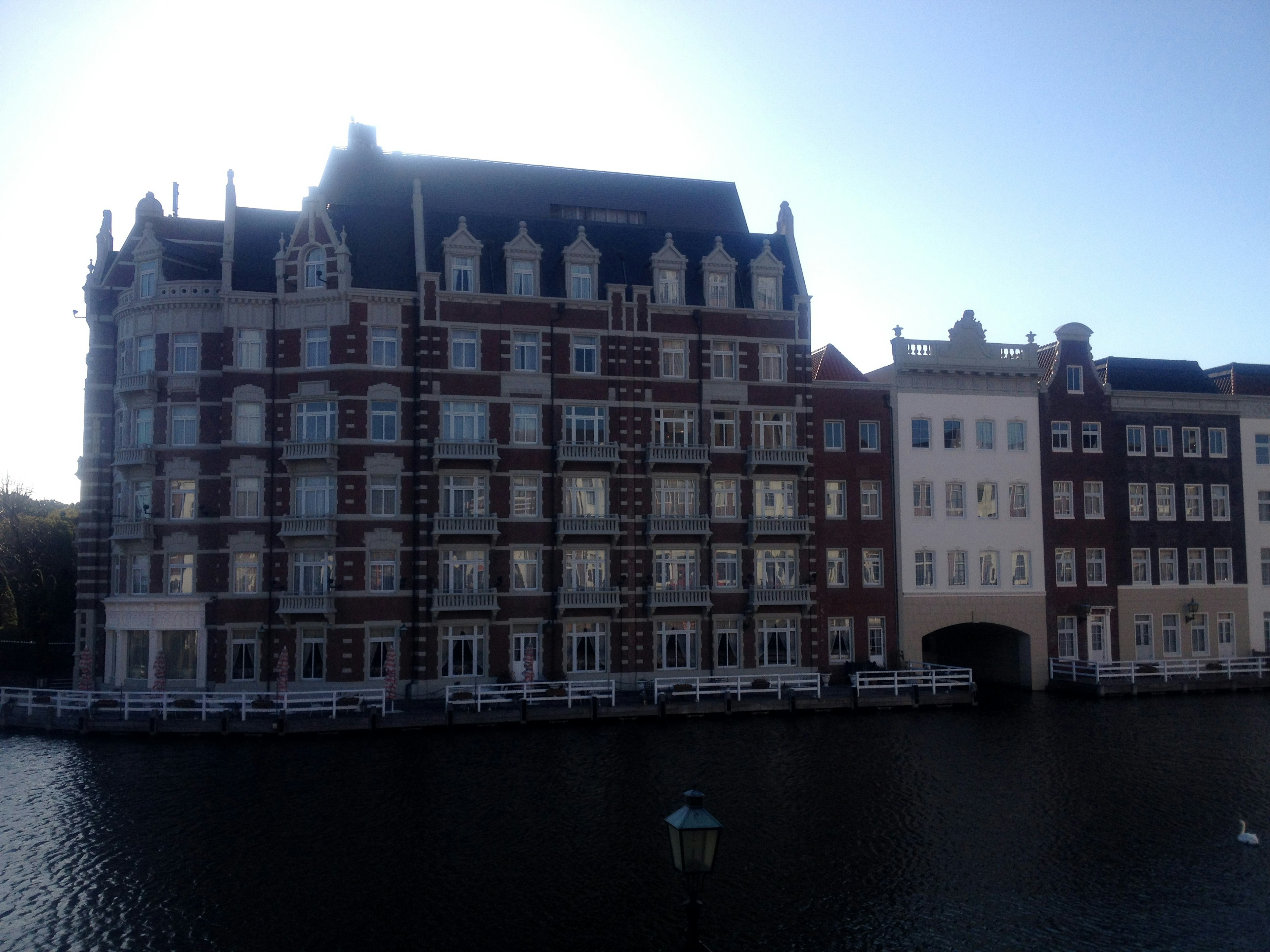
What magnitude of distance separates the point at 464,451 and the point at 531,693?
11.4 metres

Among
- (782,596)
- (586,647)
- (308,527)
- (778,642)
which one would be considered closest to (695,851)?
(586,647)

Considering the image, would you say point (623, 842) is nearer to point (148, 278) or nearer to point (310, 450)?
point (310, 450)

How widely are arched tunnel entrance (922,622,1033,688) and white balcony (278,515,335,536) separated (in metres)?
32.4

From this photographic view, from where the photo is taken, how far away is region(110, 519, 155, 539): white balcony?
151 feet

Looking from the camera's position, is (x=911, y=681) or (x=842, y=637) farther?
(x=842, y=637)

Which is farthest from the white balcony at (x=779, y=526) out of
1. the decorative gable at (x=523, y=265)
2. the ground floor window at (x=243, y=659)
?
the ground floor window at (x=243, y=659)

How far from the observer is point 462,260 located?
4841cm

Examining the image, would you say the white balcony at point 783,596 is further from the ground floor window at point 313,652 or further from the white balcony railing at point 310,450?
the white balcony railing at point 310,450

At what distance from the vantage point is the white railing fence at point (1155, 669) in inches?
1996

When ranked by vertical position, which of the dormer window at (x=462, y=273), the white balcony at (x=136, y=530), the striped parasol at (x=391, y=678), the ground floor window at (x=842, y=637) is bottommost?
the striped parasol at (x=391, y=678)

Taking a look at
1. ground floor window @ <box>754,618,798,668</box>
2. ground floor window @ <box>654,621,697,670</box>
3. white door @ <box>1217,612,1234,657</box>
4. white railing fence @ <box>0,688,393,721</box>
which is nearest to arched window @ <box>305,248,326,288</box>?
white railing fence @ <box>0,688,393,721</box>

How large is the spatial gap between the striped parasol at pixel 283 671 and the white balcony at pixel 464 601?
655cm

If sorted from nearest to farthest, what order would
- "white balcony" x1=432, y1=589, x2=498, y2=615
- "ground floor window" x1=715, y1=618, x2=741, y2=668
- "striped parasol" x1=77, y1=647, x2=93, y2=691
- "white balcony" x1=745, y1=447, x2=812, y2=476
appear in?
"striped parasol" x1=77, y1=647, x2=93, y2=691, "white balcony" x1=432, y1=589, x2=498, y2=615, "ground floor window" x1=715, y1=618, x2=741, y2=668, "white balcony" x1=745, y1=447, x2=812, y2=476

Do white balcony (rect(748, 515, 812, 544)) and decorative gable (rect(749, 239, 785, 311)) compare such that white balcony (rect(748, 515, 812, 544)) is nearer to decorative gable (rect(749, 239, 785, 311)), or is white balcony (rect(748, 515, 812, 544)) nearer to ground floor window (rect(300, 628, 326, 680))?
decorative gable (rect(749, 239, 785, 311))
